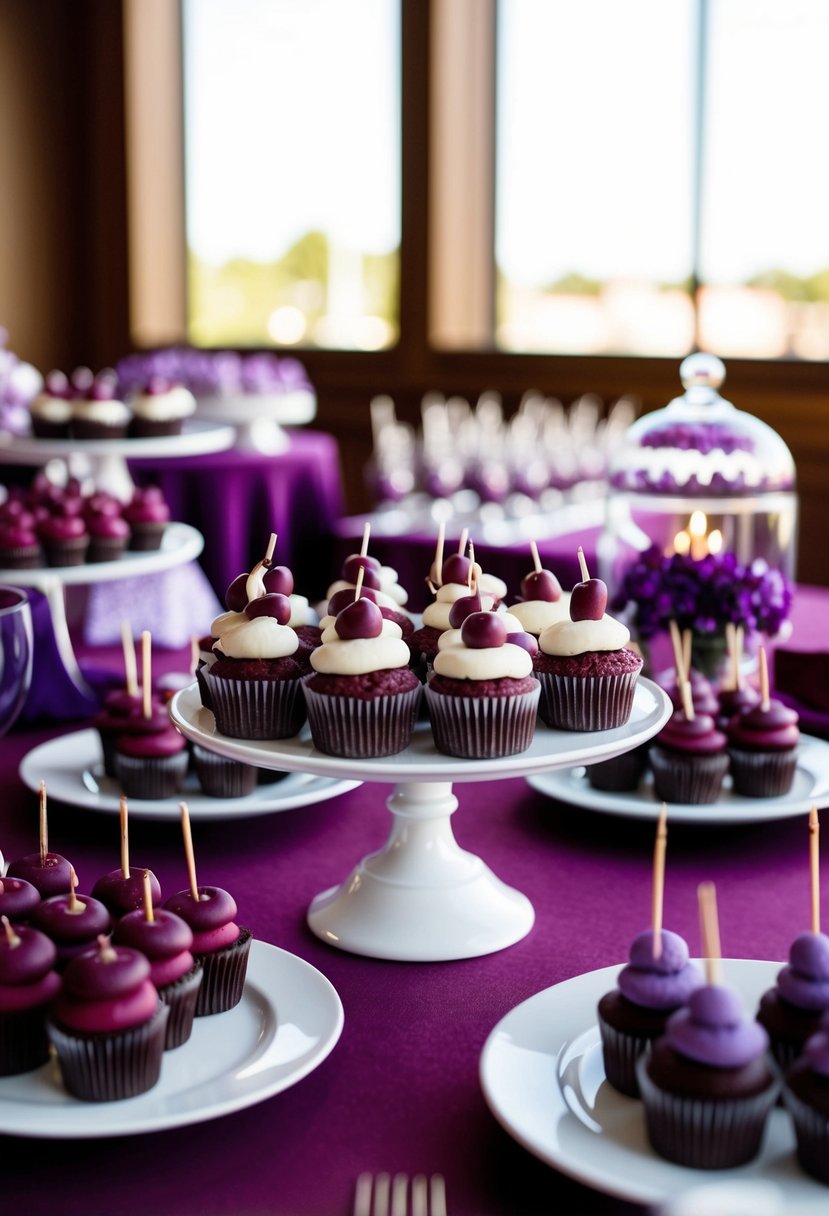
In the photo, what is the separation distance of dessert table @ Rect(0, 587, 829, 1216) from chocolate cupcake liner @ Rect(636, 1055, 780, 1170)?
0.7 inches

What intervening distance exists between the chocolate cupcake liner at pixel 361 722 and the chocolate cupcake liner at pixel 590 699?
14 centimetres

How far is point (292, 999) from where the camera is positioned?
109 centimetres

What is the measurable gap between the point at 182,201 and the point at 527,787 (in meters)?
6.30

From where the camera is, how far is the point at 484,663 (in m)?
1.29

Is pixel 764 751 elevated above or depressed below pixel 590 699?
below

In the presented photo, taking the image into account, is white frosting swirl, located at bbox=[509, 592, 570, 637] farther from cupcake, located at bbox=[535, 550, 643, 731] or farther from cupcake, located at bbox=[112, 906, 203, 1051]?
cupcake, located at bbox=[112, 906, 203, 1051]

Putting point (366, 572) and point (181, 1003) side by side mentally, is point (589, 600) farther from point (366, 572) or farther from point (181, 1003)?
point (181, 1003)

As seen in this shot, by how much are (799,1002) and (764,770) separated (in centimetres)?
66

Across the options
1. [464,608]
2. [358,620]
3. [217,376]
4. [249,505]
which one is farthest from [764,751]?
[217,376]

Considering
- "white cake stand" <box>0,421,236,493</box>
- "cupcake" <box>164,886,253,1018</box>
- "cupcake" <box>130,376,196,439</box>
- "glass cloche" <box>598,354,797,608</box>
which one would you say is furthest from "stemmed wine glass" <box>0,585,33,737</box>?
"cupcake" <box>130,376,196,439</box>

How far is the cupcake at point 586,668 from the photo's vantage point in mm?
1317

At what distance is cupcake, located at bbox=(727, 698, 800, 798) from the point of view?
5.16ft

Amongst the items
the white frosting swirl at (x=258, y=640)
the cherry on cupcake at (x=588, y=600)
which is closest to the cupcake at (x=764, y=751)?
the cherry on cupcake at (x=588, y=600)

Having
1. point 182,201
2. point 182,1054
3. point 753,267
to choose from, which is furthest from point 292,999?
point 182,201
